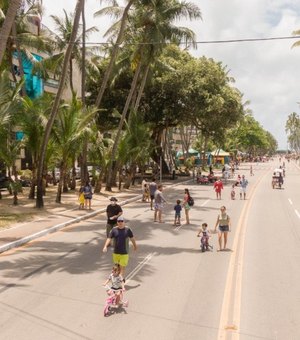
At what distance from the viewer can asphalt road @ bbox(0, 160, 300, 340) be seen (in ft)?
25.2

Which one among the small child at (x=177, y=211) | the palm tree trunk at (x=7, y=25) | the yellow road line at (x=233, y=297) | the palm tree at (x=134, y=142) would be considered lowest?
the yellow road line at (x=233, y=297)

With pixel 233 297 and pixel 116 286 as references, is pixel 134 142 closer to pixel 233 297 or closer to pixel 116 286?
pixel 233 297

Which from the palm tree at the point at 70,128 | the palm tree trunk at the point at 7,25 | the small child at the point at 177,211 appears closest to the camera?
the palm tree trunk at the point at 7,25

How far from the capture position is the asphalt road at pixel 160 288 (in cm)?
767

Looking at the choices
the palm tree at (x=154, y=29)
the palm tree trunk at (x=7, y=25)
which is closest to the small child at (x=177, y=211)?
the palm tree trunk at (x=7, y=25)

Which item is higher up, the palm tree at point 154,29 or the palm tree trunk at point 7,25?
the palm tree at point 154,29

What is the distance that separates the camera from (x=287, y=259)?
42.4 feet

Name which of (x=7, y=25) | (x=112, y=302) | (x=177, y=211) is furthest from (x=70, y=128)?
(x=112, y=302)

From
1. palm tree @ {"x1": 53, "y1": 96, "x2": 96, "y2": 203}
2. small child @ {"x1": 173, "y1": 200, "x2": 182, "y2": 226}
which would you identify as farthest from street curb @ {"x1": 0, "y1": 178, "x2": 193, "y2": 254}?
small child @ {"x1": 173, "y1": 200, "x2": 182, "y2": 226}

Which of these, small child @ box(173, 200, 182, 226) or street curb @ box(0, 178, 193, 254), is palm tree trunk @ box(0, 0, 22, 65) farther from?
small child @ box(173, 200, 182, 226)

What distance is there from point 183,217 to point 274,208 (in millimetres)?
6700

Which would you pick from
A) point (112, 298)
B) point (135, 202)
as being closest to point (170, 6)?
point (135, 202)

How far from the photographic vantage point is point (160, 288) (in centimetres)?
1002

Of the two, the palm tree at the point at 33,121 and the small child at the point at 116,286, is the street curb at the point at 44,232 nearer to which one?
the palm tree at the point at 33,121
